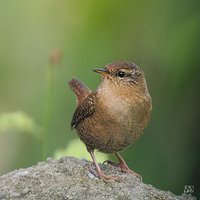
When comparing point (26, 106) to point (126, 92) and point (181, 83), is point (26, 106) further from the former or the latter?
point (126, 92)

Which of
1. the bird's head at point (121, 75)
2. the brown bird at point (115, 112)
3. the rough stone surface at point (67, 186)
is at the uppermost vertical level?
the bird's head at point (121, 75)

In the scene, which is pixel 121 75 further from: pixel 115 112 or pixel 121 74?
pixel 115 112

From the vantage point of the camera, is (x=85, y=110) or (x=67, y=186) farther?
(x=85, y=110)

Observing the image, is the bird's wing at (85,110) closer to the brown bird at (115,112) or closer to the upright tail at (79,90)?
the brown bird at (115,112)

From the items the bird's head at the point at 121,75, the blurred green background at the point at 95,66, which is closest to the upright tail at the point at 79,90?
the blurred green background at the point at 95,66

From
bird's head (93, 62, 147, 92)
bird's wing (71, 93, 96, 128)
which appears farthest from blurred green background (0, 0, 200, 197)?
bird's head (93, 62, 147, 92)

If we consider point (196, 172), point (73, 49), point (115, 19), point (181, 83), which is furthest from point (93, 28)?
point (196, 172)

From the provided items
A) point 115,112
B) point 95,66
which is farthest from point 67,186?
point 95,66

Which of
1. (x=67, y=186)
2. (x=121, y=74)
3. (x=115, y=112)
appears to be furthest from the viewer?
(x=121, y=74)
